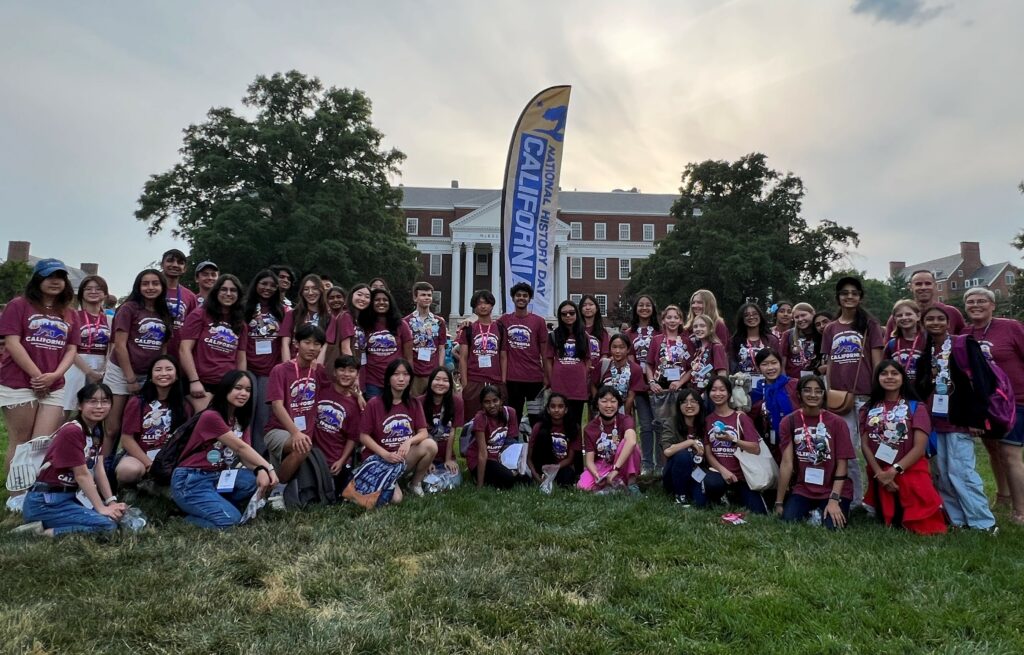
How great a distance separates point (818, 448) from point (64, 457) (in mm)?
6128

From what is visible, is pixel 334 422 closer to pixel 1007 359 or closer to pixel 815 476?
pixel 815 476

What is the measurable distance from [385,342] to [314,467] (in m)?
1.67

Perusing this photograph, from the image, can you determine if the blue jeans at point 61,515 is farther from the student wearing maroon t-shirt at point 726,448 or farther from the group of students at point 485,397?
the student wearing maroon t-shirt at point 726,448

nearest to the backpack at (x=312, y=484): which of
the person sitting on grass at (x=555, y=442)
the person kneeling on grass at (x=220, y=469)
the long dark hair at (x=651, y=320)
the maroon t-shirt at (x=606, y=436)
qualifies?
the person kneeling on grass at (x=220, y=469)

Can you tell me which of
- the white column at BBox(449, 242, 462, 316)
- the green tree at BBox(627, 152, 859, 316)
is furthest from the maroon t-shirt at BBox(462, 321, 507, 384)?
the white column at BBox(449, 242, 462, 316)

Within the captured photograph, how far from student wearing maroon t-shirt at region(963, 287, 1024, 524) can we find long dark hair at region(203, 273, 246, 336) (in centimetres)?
685

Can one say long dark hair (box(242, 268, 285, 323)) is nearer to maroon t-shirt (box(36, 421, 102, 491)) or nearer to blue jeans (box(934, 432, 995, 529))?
maroon t-shirt (box(36, 421, 102, 491))

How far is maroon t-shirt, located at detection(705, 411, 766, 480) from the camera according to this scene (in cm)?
559

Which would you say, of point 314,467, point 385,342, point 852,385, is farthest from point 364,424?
point 852,385

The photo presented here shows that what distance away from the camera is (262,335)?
597 centimetres

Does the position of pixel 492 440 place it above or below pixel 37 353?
below

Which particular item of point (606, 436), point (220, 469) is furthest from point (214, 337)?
point (606, 436)

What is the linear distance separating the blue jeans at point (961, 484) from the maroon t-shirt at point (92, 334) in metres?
7.85

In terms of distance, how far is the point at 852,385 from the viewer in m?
5.66
